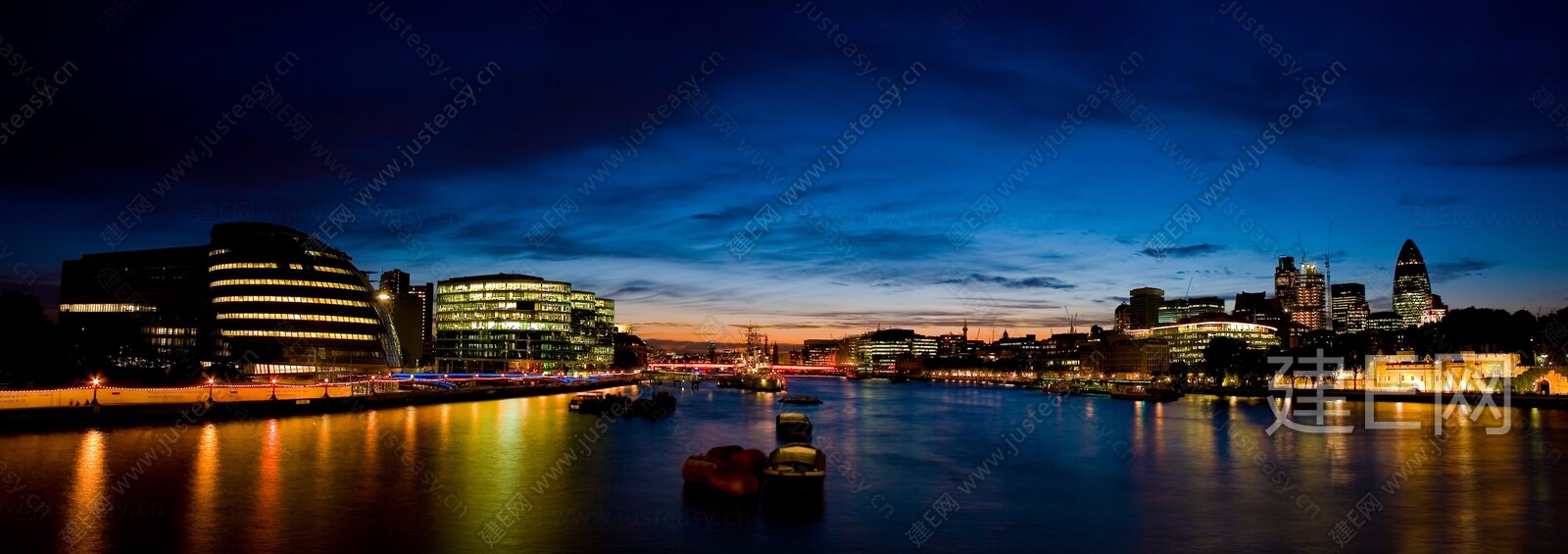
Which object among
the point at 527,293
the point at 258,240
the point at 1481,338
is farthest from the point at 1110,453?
the point at 527,293

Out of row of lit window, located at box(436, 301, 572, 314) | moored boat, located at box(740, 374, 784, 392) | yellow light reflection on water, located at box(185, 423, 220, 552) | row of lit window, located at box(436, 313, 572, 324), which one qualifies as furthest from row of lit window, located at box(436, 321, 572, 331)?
yellow light reflection on water, located at box(185, 423, 220, 552)

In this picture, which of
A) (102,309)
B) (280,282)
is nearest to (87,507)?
(280,282)

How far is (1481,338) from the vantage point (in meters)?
110

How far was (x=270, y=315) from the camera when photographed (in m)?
108

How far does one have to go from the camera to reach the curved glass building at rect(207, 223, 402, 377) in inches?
4220

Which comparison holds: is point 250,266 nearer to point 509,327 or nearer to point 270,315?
point 270,315

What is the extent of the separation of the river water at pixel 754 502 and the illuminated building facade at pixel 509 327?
115 m

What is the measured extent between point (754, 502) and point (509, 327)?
153 metres

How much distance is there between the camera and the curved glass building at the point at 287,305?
352 feet

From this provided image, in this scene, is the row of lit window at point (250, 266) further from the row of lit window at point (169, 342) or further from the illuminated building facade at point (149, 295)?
the row of lit window at point (169, 342)

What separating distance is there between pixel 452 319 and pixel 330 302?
69596 mm

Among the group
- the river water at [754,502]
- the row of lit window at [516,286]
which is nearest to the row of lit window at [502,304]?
the row of lit window at [516,286]

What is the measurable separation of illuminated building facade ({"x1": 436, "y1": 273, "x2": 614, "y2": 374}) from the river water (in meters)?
115

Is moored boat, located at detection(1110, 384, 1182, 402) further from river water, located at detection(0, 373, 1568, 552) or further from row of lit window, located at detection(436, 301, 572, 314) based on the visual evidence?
row of lit window, located at detection(436, 301, 572, 314)
